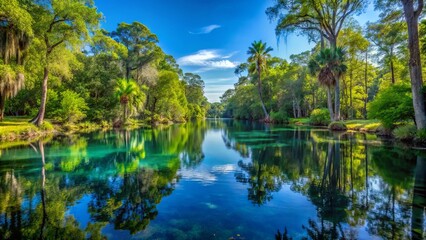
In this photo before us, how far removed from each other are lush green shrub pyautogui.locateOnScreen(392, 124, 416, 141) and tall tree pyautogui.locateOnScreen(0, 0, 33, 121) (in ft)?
92.4

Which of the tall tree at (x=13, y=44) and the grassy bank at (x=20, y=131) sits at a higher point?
the tall tree at (x=13, y=44)

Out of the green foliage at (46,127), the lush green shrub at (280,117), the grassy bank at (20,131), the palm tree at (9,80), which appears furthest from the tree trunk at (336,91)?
the green foliage at (46,127)

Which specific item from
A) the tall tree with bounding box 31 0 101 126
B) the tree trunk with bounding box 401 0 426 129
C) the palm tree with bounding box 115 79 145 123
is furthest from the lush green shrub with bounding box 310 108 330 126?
the tall tree with bounding box 31 0 101 126

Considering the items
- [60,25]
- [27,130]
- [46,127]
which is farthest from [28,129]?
[60,25]

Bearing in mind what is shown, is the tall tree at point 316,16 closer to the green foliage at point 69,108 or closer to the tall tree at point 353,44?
the tall tree at point 353,44

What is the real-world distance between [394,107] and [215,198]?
57.4ft

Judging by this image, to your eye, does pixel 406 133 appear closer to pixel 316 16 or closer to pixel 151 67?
pixel 316 16

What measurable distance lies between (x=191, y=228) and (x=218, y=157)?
8197 mm

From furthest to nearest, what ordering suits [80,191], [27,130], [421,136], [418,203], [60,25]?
[60,25], [27,130], [421,136], [80,191], [418,203]

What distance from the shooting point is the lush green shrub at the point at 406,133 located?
1510 cm

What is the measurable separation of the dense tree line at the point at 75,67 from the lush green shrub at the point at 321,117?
27.1 m

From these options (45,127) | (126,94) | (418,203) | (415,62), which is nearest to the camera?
(418,203)

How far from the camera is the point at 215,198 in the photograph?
6539 mm

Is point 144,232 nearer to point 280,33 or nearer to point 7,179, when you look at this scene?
point 7,179
